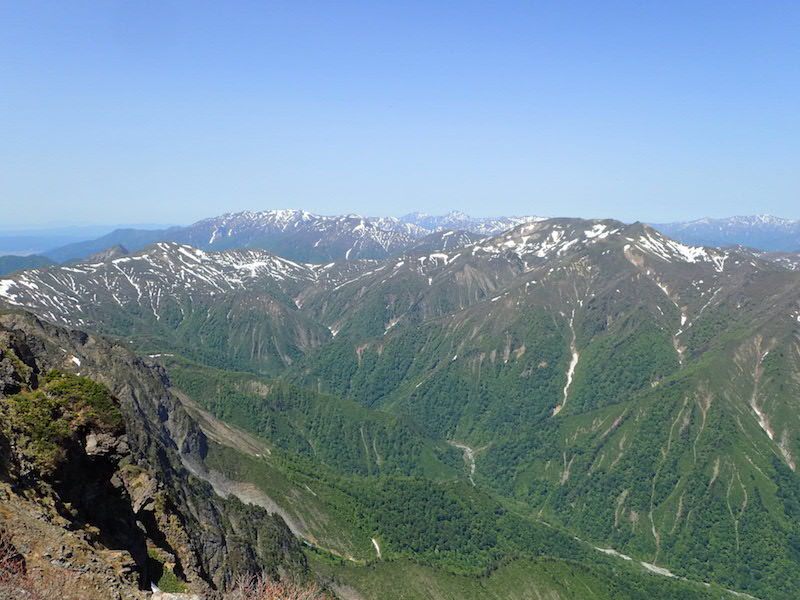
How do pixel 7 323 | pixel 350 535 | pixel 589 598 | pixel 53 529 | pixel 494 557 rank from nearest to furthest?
pixel 53 529 < pixel 7 323 < pixel 589 598 < pixel 350 535 < pixel 494 557

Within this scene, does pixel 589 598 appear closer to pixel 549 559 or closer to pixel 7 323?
pixel 549 559

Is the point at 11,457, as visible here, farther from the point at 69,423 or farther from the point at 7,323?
the point at 7,323

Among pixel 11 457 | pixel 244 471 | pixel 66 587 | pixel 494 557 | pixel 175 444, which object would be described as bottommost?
pixel 494 557

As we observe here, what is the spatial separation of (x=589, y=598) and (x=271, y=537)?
98304 millimetres

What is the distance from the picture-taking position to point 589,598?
539ft

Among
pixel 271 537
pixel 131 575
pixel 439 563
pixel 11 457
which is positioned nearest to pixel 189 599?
pixel 131 575

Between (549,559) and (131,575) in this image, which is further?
(549,559)

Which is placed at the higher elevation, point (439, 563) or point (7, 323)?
point (7, 323)

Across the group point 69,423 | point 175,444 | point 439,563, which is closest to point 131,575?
point 69,423

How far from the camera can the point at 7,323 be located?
151125mm

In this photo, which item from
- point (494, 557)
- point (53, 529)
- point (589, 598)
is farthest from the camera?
point (494, 557)

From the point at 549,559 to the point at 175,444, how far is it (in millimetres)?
123688

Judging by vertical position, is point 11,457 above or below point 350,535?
above

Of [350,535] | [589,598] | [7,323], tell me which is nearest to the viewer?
[7,323]
